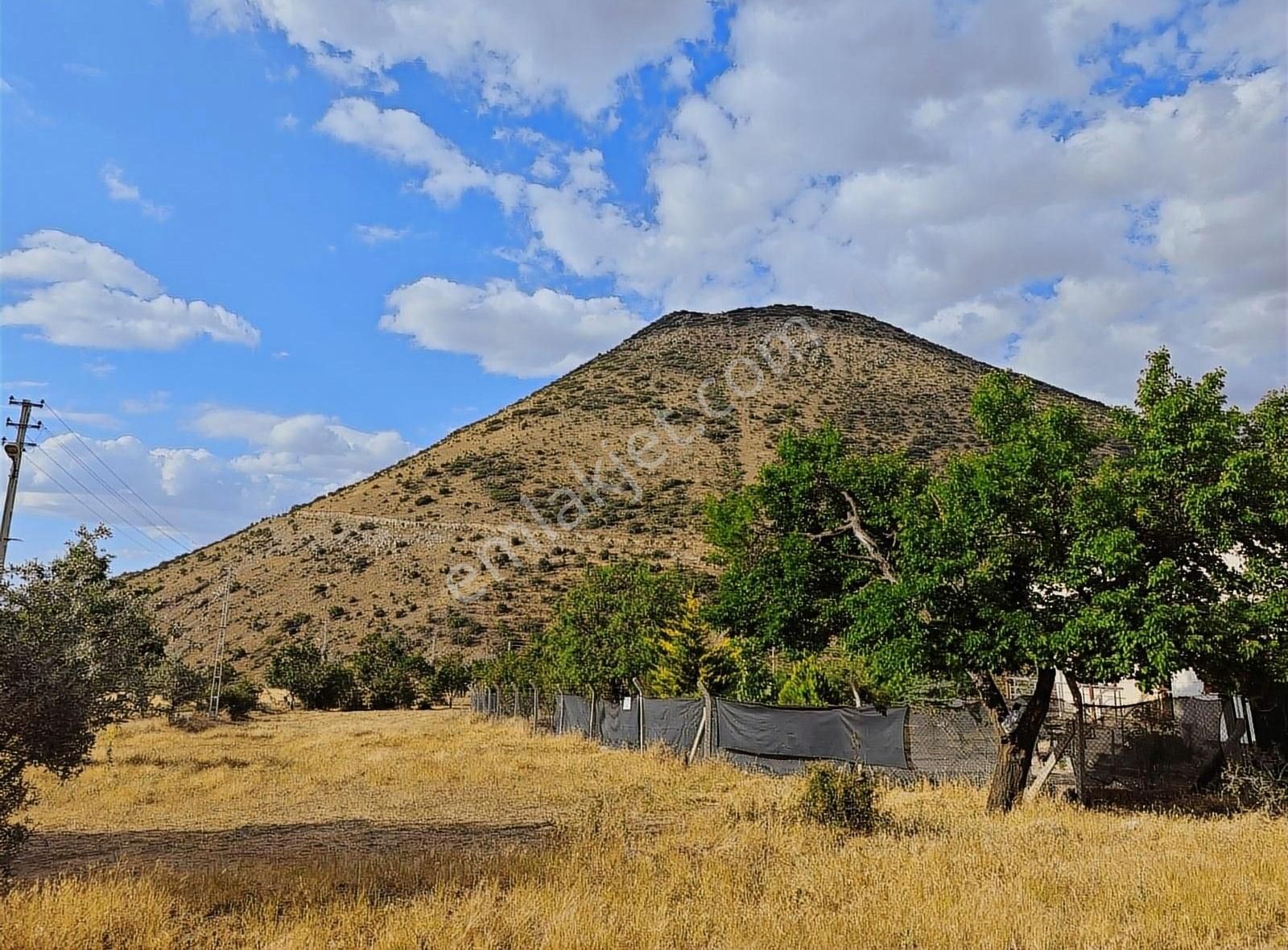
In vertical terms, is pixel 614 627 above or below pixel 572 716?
above

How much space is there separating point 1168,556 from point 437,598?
51.2m

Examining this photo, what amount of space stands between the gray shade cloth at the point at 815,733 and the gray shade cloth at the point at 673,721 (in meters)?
1.32

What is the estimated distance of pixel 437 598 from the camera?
192 ft

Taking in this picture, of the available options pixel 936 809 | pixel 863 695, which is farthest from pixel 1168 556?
pixel 863 695

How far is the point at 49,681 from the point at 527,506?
165ft

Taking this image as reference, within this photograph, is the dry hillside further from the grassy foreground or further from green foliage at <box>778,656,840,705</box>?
the grassy foreground

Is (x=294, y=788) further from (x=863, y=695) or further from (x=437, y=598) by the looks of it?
(x=437, y=598)

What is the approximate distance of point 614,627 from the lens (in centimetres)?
2700

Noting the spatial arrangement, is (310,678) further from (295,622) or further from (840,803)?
(840,803)

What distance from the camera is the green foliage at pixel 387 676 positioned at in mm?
50969

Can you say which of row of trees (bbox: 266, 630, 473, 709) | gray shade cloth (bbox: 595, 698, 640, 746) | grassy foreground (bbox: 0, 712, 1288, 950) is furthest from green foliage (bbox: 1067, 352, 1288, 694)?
row of trees (bbox: 266, 630, 473, 709)

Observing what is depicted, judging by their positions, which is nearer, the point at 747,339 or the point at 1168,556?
the point at 1168,556

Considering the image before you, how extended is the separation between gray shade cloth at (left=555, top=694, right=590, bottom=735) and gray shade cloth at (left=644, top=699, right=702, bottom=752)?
4.54 meters

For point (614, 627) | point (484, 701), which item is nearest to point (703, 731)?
point (614, 627)
